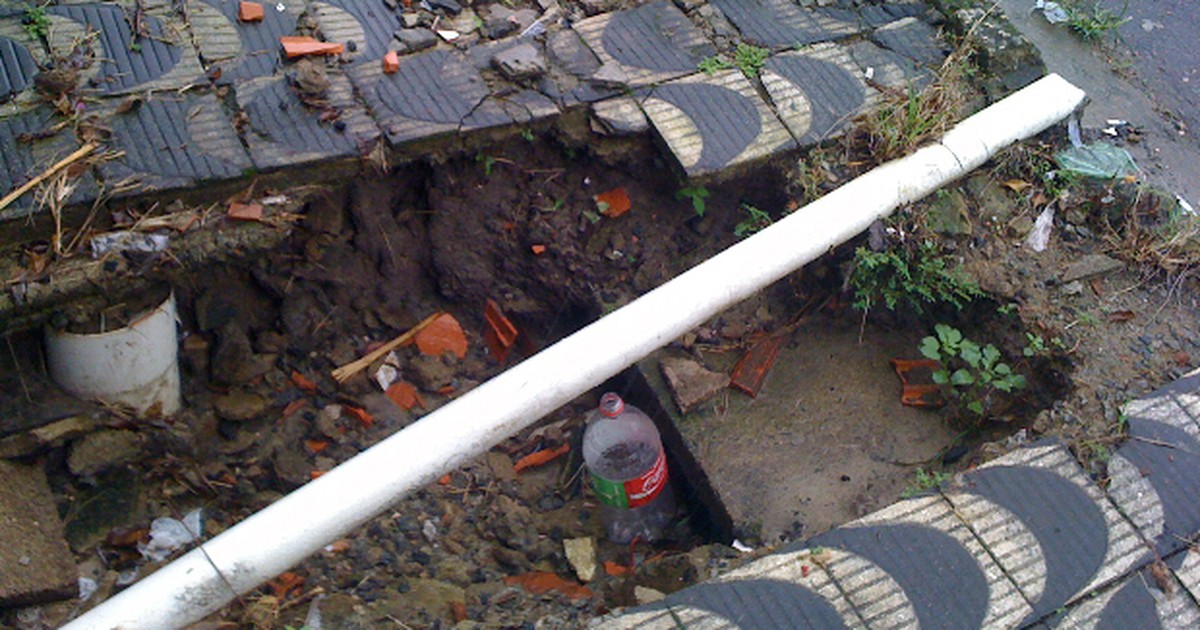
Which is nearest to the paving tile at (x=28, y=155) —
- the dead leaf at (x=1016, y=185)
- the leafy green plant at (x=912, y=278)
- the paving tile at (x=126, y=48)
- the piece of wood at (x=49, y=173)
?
the piece of wood at (x=49, y=173)

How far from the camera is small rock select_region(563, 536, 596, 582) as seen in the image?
10.7 feet

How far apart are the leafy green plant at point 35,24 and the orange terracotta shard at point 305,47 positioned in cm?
78

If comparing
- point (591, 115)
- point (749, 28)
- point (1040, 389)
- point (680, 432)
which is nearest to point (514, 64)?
point (591, 115)

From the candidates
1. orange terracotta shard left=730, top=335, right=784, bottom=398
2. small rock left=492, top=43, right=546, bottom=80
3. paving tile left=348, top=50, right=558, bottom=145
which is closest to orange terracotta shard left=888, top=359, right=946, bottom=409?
orange terracotta shard left=730, top=335, right=784, bottom=398

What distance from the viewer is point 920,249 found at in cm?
351

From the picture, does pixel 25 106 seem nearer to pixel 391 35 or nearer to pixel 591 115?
pixel 391 35

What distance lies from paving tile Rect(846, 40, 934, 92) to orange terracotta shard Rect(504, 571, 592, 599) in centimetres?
219

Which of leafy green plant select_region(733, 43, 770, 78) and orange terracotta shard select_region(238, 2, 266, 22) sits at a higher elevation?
orange terracotta shard select_region(238, 2, 266, 22)

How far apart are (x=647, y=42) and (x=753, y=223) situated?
33.1 inches

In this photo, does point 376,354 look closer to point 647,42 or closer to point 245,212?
point 245,212

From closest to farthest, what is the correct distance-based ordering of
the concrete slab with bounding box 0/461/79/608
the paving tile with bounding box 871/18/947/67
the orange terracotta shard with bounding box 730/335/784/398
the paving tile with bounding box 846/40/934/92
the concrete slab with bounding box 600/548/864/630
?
the concrete slab with bounding box 600/548/864/630 → the concrete slab with bounding box 0/461/79/608 → the orange terracotta shard with bounding box 730/335/784/398 → the paving tile with bounding box 846/40/934/92 → the paving tile with bounding box 871/18/947/67

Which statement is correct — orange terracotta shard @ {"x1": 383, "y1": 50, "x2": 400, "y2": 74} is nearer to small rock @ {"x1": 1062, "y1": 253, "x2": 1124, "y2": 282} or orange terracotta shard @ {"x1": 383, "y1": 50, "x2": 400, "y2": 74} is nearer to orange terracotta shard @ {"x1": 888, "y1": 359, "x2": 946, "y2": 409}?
orange terracotta shard @ {"x1": 888, "y1": 359, "x2": 946, "y2": 409}

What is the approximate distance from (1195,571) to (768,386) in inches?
56.9

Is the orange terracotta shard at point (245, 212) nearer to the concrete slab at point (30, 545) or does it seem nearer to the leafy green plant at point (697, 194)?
the concrete slab at point (30, 545)
